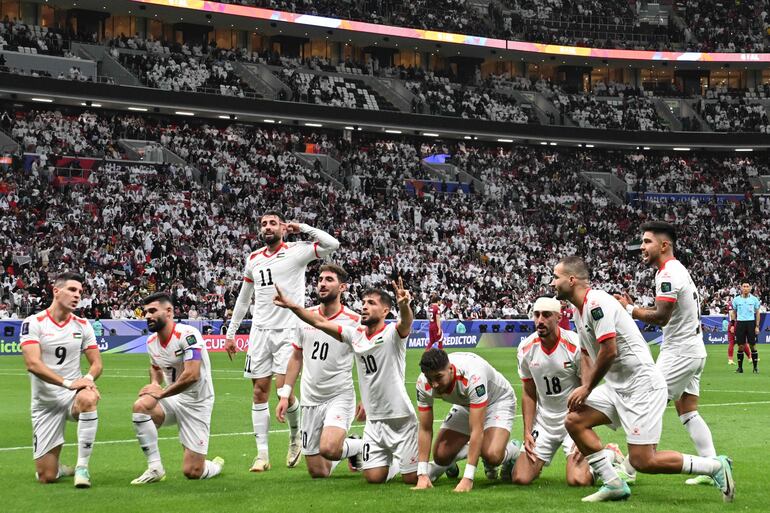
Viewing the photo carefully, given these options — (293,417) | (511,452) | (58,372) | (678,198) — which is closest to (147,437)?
(58,372)

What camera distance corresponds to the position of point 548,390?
10.9 meters

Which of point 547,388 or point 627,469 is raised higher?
point 547,388

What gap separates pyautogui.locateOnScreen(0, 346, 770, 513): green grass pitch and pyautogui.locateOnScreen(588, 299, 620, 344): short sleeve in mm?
1492

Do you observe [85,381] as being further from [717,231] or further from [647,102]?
[647,102]

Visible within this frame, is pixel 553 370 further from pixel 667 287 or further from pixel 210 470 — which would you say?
pixel 210 470

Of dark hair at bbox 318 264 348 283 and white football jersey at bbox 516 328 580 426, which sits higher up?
dark hair at bbox 318 264 348 283

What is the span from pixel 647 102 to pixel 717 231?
1685 centimetres

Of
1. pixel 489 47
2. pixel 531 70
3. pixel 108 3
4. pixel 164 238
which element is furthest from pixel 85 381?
pixel 531 70

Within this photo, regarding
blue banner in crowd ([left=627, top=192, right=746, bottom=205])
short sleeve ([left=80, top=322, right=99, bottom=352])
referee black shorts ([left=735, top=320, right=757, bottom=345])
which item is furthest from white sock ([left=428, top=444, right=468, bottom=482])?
blue banner in crowd ([left=627, top=192, right=746, bottom=205])

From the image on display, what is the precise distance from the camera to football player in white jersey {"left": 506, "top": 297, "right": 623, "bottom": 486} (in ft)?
34.2

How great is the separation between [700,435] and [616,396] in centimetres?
127

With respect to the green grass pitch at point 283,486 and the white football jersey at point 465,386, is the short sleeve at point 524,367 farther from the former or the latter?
the green grass pitch at point 283,486

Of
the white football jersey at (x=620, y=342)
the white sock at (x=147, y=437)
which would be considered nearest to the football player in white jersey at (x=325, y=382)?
the white sock at (x=147, y=437)

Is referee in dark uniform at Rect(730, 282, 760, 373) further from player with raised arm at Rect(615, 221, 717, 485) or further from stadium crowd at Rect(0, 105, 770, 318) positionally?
stadium crowd at Rect(0, 105, 770, 318)
